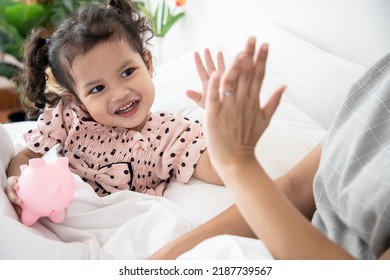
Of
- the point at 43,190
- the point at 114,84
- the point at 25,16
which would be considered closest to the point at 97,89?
the point at 114,84

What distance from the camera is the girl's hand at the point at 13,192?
2.90ft

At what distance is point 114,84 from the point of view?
102 centimetres

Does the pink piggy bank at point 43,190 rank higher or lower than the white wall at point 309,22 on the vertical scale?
lower

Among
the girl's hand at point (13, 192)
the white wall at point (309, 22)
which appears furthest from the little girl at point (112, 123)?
the white wall at point (309, 22)

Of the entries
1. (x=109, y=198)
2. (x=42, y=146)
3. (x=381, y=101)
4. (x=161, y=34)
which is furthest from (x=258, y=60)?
(x=161, y=34)

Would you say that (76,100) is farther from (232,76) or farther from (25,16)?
(25,16)

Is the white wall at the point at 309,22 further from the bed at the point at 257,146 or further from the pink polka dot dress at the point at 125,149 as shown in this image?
the pink polka dot dress at the point at 125,149

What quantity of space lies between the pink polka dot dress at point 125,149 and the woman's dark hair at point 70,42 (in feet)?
0.34

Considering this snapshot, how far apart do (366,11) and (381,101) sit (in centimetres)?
59

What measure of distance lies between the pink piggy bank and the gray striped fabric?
1.57 ft

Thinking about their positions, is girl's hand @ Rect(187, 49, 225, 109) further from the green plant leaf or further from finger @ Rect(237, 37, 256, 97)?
the green plant leaf

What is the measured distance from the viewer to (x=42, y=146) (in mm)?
1115

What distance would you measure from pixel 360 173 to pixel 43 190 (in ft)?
1.88

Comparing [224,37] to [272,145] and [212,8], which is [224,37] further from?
[272,145]
